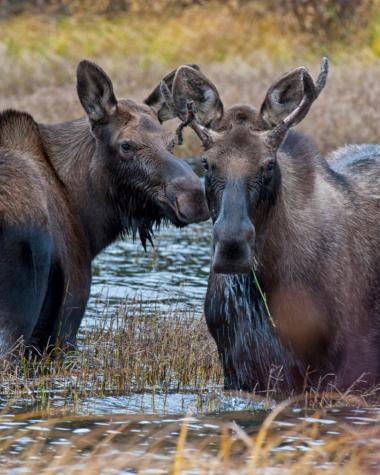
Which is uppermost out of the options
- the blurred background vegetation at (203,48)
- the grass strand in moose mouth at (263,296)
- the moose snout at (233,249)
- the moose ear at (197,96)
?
the blurred background vegetation at (203,48)

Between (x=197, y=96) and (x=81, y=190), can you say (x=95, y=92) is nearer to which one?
(x=81, y=190)

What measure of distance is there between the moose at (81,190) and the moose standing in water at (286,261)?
992 millimetres

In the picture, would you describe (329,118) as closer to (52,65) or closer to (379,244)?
(52,65)

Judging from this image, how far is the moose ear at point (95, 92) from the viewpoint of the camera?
28.0 feet

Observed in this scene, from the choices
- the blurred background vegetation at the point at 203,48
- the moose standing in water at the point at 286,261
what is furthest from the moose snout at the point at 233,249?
the blurred background vegetation at the point at 203,48

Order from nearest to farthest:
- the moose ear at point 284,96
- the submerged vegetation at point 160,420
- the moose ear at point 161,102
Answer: the submerged vegetation at point 160,420, the moose ear at point 284,96, the moose ear at point 161,102

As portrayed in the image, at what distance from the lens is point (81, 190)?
8672 mm

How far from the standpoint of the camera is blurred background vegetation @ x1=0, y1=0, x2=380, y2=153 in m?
18.7

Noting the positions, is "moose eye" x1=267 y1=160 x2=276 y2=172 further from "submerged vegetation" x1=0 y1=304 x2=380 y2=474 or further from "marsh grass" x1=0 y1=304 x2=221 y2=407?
"marsh grass" x1=0 y1=304 x2=221 y2=407

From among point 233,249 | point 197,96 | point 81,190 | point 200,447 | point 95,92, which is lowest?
point 200,447

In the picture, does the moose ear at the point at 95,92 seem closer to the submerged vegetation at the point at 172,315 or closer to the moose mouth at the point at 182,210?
the moose mouth at the point at 182,210

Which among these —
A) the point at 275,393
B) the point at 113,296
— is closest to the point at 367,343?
the point at 275,393

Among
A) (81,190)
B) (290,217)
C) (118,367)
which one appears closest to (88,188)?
(81,190)

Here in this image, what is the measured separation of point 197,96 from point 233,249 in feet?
3.50
